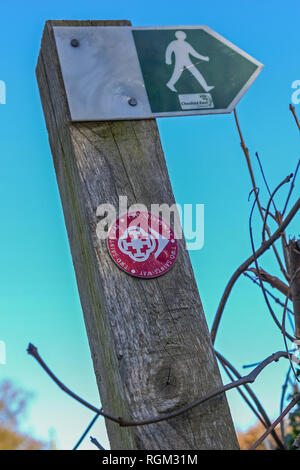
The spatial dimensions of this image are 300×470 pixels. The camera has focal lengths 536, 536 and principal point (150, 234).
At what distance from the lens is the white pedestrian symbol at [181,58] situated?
3.45 feet

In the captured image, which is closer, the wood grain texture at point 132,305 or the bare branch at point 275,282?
the wood grain texture at point 132,305

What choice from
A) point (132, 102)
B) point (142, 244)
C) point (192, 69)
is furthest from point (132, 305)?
point (192, 69)

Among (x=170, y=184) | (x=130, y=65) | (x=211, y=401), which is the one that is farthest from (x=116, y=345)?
(x=130, y=65)

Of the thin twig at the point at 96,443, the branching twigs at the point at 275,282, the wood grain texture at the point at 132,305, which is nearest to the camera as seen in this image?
the wood grain texture at the point at 132,305

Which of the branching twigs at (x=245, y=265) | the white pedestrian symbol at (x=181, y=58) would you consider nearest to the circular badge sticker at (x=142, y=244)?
Answer: the branching twigs at (x=245, y=265)

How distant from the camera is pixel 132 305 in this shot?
33.4 inches

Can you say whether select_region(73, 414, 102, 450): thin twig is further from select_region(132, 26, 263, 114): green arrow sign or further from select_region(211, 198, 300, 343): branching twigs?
select_region(132, 26, 263, 114): green arrow sign

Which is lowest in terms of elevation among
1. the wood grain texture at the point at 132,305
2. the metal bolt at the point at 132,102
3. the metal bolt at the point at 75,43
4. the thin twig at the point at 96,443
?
the thin twig at the point at 96,443

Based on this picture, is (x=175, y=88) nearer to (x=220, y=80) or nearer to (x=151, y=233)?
(x=220, y=80)

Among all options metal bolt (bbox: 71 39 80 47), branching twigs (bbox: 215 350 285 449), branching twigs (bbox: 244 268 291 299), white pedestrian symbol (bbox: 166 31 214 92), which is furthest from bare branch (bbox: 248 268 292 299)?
metal bolt (bbox: 71 39 80 47)

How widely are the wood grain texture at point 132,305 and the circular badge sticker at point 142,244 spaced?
14 millimetres

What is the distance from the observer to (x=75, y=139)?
946 mm

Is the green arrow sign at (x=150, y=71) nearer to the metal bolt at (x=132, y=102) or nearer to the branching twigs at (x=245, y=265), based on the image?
the metal bolt at (x=132, y=102)
